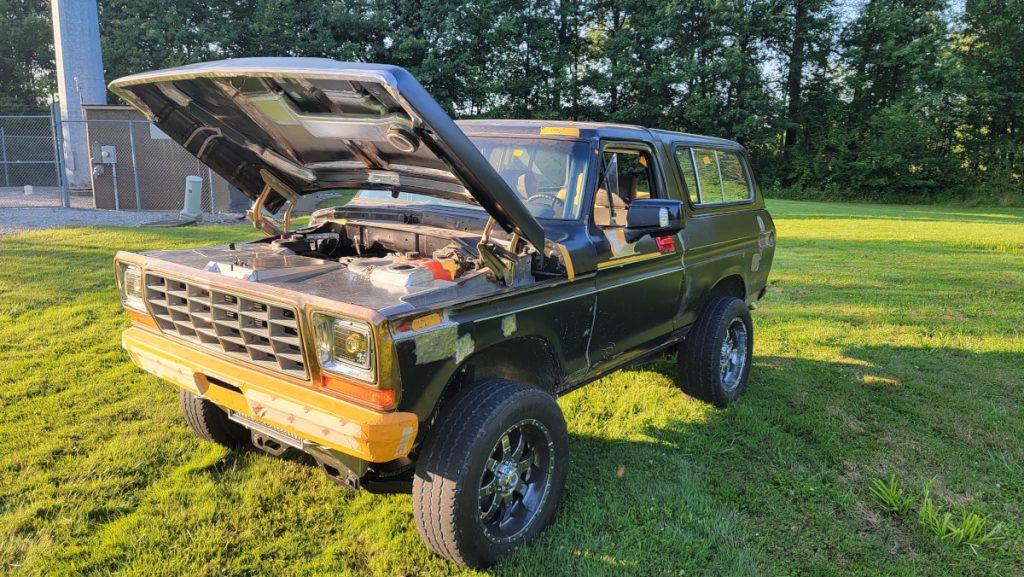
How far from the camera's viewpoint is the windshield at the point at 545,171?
3738 mm

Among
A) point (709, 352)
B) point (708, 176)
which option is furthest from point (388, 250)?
point (708, 176)

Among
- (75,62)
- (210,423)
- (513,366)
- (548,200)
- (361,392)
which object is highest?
(75,62)

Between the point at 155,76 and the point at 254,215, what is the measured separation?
115cm

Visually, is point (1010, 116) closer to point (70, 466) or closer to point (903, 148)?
point (903, 148)

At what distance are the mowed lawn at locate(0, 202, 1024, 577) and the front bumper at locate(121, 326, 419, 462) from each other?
75 cm

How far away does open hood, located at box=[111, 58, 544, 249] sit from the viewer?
2.61m

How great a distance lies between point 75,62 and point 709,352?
19111 mm

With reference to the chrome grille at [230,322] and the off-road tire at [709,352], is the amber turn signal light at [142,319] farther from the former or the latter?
the off-road tire at [709,352]

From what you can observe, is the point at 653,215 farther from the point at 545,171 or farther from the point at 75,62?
the point at 75,62

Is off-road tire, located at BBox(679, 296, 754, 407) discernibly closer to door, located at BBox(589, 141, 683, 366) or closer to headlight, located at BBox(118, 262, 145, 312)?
door, located at BBox(589, 141, 683, 366)

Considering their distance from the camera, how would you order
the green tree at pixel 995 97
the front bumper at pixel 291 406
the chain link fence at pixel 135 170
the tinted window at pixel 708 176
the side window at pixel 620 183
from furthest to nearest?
1. the green tree at pixel 995 97
2. the chain link fence at pixel 135 170
3. the tinted window at pixel 708 176
4. the side window at pixel 620 183
5. the front bumper at pixel 291 406

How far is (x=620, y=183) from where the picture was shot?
469 centimetres

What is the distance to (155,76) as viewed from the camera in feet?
10.1

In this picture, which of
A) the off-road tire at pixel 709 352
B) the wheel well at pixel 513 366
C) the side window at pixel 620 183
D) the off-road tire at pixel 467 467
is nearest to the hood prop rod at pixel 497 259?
the wheel well at pixel 513 366
